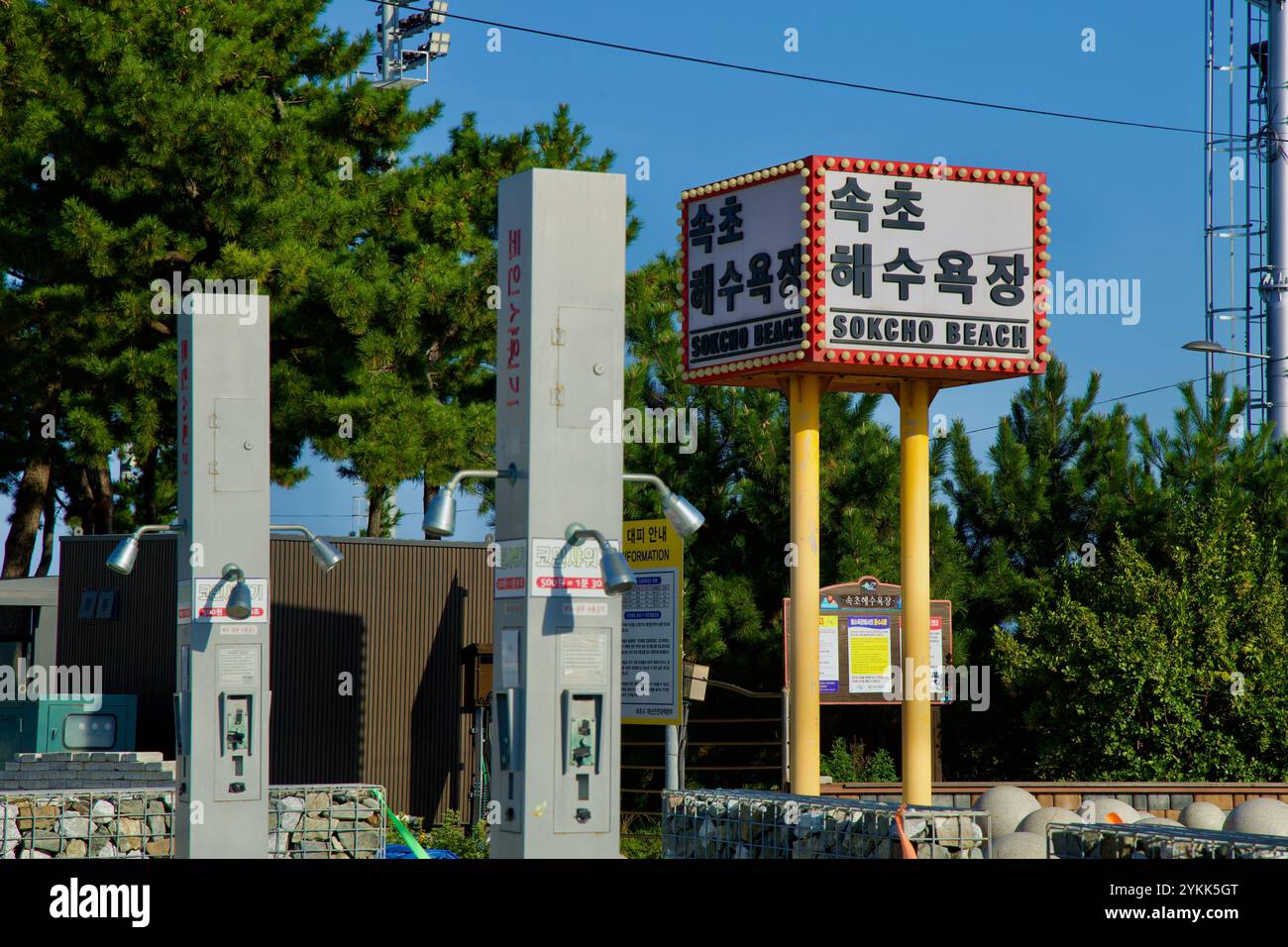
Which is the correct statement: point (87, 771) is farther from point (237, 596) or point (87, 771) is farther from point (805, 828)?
point (805, 828)

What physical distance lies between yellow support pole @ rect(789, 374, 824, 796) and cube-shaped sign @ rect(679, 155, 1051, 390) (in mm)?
925

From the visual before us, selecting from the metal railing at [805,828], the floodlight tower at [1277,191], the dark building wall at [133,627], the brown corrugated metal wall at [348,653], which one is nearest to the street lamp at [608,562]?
the metal railing at [805,828]

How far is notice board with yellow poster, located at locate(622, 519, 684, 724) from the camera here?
18953mm

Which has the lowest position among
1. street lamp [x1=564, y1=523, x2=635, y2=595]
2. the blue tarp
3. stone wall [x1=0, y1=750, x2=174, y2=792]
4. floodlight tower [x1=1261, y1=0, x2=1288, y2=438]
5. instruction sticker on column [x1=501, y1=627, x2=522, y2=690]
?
the blue tarp

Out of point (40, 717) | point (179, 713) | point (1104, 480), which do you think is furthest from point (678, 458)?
point (179, 713)

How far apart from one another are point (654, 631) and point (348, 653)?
21.5 feet

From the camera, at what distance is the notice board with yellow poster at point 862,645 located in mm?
21922

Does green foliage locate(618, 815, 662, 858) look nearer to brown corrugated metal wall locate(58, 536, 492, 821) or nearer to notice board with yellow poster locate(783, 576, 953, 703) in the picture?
brown corrugated metal wall locate(58, 536, 492, 821)

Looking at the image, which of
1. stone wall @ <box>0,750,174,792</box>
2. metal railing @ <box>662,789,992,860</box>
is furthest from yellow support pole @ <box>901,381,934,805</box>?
stone wall @ <box>0,750,174,792</box>

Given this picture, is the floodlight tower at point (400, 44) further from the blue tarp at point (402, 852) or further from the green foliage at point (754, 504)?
the blue tarp at point (402, 852)

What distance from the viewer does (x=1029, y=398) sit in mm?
27422

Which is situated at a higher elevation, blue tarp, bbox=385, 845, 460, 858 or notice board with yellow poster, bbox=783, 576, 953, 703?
notice board with yellow poster, bbox=783, 576, 953, 703

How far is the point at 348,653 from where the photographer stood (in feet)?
79.2

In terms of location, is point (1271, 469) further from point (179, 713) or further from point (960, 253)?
point (179, 713)
